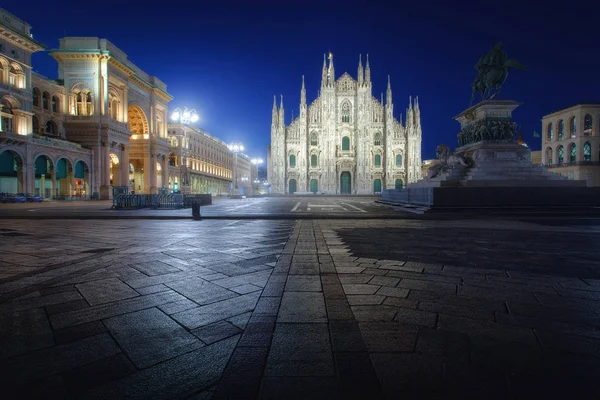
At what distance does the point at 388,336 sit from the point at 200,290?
185cm

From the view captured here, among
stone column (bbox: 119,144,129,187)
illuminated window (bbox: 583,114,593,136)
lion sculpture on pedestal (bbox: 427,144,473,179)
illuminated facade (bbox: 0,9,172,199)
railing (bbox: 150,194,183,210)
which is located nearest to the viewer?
lion sculpture on pedestal (bbox: 427,144,473,179)

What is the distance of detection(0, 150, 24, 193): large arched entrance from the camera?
1046 inches

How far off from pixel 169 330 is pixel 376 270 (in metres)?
2.45

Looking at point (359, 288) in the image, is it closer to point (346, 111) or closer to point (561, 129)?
point (346, 111)

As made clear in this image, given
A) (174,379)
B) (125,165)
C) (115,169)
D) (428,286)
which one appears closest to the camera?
(174,379)

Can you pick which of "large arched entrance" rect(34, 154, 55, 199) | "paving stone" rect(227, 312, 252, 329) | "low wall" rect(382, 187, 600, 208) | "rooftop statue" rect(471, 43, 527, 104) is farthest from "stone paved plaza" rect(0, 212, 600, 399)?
"large arched entrance" rect(34, 154, 55, 199)

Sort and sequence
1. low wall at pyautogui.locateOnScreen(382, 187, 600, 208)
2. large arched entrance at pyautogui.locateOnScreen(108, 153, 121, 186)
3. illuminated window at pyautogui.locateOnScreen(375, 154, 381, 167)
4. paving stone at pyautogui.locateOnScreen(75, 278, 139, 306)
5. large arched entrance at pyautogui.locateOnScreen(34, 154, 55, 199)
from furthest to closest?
illuminated window at pyautogui.locateOnScreen(375, 154, 381, 167) < large arched entrance at pyautogui.locateOnScreen(108, 153, 121, 186) < large arched entrance at pyautogui.locateOnScreen(34, 154, 55, 199) < low wall at pyautogui.locateOnScreen(382, 187, 600, 208) < paving stone at pyautogui.locateOnScreen(75, 278, 139, 306)

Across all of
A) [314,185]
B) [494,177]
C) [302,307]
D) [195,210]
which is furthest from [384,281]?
[314,185]

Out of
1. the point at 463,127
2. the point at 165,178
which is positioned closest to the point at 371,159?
the point at 165,178

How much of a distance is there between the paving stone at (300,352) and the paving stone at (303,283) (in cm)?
80

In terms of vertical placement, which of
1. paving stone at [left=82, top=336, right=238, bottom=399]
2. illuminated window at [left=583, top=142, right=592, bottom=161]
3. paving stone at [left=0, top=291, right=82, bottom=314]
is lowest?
paving stone at [left=82, top=336, right=238, bottom=399]

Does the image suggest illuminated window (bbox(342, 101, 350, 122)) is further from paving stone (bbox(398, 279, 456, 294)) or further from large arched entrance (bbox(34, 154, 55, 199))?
paving stone (bbox(398, 279, 456, 294))

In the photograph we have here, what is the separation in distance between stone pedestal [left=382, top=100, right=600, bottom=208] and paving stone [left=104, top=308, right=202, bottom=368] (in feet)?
40.9

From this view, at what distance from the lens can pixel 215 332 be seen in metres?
2.24
